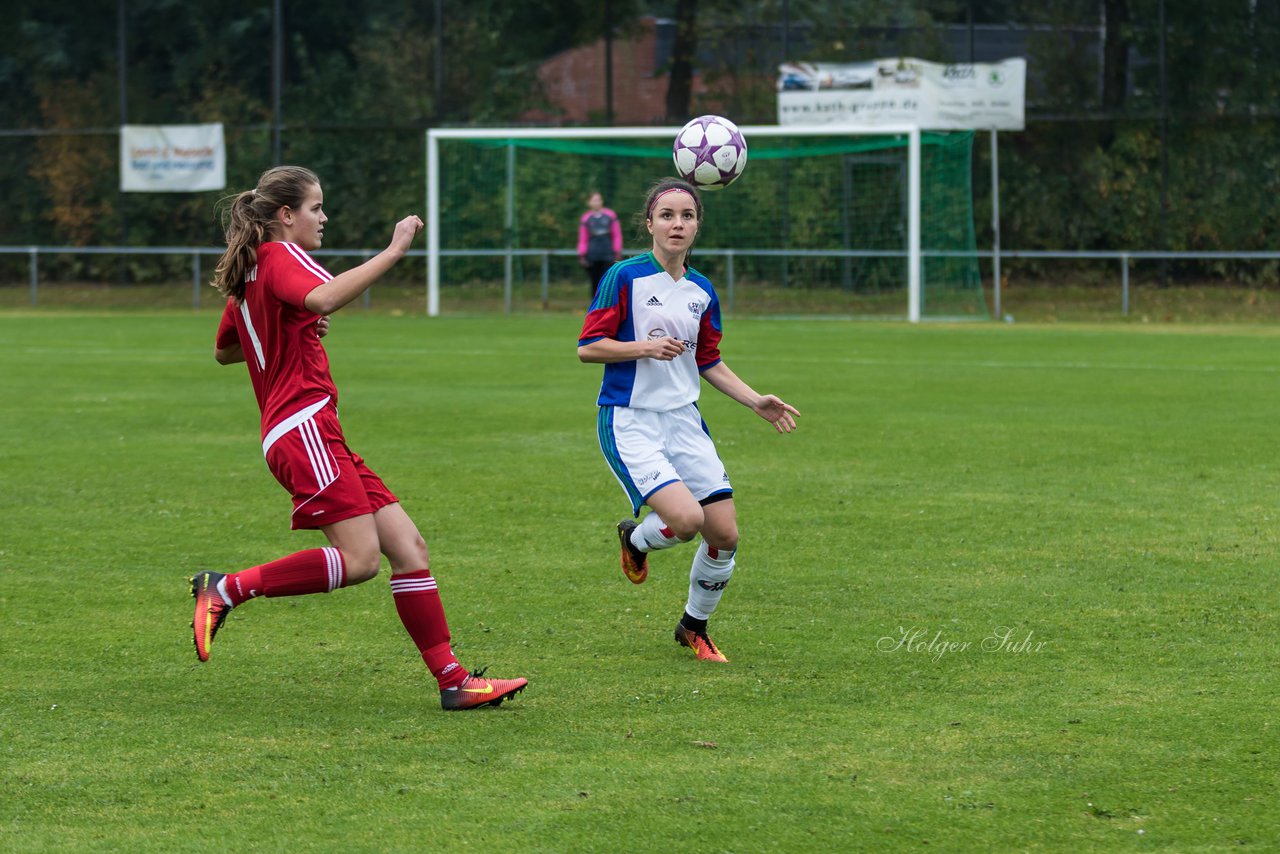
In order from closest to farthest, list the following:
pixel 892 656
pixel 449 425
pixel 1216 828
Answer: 1. pixel 1216 828
2. pixel 892 656
3. pixel 449 425

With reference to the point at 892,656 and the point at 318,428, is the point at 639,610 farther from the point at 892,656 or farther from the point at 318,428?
the point at 318,428

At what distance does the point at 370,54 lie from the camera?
30.9 meters

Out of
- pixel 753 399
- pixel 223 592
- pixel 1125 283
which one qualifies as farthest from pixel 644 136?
pixel 223 592

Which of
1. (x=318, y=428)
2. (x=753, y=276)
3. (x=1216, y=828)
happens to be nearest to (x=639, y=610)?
(x=318, y=428)

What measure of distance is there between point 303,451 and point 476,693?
897 mm

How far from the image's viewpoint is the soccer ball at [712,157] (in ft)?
26.1

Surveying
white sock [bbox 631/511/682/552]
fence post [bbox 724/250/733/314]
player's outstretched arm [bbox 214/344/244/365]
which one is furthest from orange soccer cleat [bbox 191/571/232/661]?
fence post [bbox 724/250/733/314]

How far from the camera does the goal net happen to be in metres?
25.3

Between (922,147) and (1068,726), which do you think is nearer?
→ (1068,726)

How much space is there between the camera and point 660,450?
587 centimetres

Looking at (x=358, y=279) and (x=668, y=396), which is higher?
(x=358, y=279)

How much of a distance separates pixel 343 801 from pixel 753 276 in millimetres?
22217

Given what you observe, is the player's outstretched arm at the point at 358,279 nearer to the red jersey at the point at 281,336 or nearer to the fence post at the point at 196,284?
the red jersey at the point at 281,336

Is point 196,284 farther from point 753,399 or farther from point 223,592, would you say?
point 223,592
